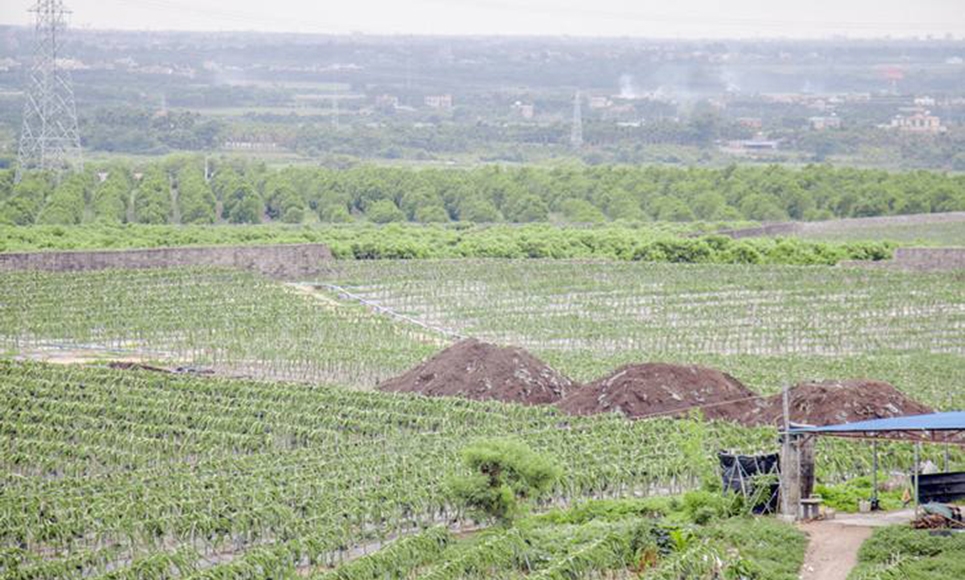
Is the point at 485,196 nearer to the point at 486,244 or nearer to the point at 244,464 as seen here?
the point at 486,244

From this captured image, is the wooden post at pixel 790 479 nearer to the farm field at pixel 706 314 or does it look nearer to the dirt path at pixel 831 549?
the dirt path at pixel 831 549

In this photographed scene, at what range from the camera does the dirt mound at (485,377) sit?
2923 cm

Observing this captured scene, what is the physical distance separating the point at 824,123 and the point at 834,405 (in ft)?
491

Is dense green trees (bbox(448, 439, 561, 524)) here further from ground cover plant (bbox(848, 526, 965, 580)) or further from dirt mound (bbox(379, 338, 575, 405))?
dirt mound (bbox(379, 338, 575, 405))

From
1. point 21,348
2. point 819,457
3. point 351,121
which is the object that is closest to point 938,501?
point 819,457

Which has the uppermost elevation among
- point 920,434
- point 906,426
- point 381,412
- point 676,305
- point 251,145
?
point 906,426

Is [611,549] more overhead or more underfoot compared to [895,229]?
more overhead

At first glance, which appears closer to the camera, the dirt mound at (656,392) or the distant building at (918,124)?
the dirt mound at (656,392)

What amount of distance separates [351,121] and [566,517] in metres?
158

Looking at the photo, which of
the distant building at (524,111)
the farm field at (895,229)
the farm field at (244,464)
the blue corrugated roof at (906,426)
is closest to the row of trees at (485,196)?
the farm field at (895,229)

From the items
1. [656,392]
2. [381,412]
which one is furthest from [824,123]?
[381,412]

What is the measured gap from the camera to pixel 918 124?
167750 mm

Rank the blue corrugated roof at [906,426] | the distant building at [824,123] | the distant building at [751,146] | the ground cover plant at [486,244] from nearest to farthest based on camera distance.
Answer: the blue corrugated roof at [906,426]
the ground cover plant at [486,244]
the distant building at [751,146]
the distant building at [824,123]

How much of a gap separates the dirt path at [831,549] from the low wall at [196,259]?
89.0 feet
